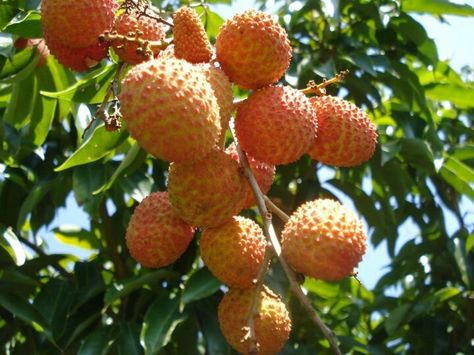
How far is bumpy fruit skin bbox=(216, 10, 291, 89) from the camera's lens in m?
0.89

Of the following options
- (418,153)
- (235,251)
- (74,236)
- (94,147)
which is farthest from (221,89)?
(74,236)

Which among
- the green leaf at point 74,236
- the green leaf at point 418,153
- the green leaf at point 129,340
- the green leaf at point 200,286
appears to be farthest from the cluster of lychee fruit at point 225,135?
the green leaf at point 74,236

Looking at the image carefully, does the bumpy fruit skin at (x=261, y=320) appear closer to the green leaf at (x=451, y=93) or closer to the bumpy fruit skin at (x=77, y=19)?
the bumpy fruit skin at (x=77, y=19)

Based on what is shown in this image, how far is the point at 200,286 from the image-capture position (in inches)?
55.6

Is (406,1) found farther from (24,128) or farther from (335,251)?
(335,251)

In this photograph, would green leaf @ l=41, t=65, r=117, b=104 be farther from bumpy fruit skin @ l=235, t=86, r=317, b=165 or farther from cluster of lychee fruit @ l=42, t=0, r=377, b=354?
bumpy fruit skin @ l=235, t=86, r=317, b=165

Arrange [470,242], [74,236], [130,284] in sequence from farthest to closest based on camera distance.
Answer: [74,236]
[470,242]
[130,284]

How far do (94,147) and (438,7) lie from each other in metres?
1.07

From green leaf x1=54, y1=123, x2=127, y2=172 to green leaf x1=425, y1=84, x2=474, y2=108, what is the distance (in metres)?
0.97

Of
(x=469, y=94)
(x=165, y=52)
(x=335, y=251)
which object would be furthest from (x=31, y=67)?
(x=469, y=94)

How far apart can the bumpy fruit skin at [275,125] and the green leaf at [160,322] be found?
574 mm

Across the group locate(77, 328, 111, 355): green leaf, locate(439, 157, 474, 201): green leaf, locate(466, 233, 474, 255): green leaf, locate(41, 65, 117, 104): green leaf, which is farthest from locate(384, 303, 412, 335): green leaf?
locate(41, 65, 117, 104): green leaf

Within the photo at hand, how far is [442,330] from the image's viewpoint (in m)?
1.79

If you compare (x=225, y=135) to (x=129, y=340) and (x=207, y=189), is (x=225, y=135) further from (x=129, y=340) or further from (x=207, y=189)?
(x=129, y=340)
